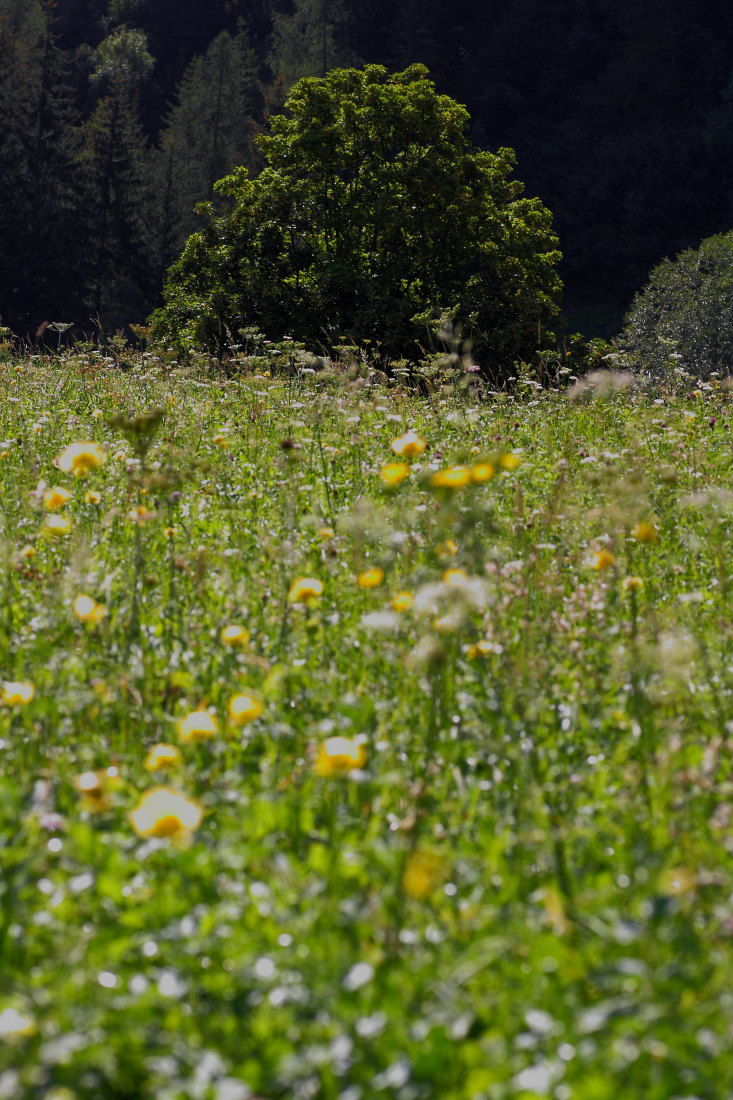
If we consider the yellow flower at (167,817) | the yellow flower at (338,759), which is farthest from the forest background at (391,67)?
the yellow flower at (167,817)

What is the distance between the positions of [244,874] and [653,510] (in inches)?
107

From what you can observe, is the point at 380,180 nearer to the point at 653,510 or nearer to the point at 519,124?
the point at 653,510

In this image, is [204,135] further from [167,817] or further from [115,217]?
[167,817]

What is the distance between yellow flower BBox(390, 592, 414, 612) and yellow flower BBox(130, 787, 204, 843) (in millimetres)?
1094

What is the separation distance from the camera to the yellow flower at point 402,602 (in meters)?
2.74

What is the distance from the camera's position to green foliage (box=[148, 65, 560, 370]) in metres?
15.3

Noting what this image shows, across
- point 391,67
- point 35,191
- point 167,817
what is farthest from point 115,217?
point 167,817

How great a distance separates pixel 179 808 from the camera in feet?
5.68

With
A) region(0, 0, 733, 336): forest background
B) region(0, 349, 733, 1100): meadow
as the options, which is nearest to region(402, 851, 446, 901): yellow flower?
region(0, 349, 733, 1100): meadow

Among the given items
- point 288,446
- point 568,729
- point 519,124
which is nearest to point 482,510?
point 568,729

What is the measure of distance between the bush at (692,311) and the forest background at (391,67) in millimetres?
9843

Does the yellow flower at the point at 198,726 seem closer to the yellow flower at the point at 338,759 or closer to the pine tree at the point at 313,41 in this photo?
the yellow flower at the point at 338,759

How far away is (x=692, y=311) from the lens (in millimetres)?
23156

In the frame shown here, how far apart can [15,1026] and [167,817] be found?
386mm
